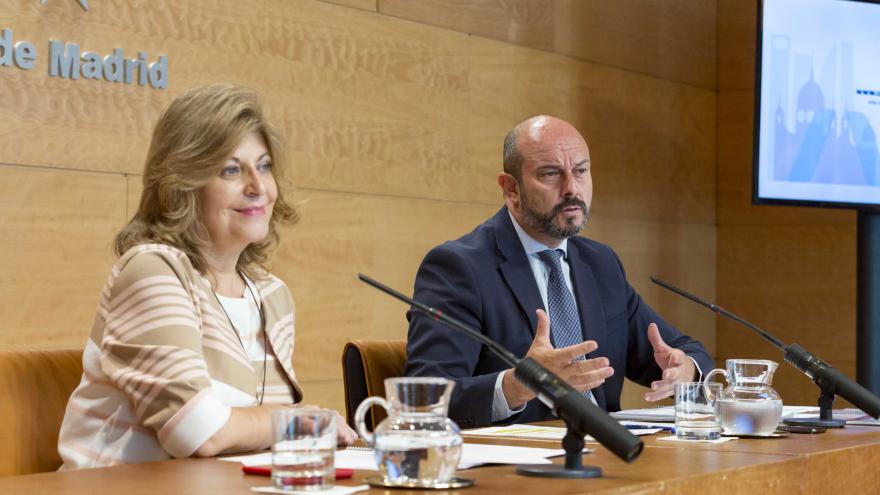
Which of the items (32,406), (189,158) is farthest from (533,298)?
(32,406)

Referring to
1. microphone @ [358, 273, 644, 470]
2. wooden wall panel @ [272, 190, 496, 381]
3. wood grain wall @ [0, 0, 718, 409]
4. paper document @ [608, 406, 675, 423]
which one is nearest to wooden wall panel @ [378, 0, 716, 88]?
wood grain wall @ [0, 0, 718, 409]

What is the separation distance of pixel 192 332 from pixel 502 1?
310cm

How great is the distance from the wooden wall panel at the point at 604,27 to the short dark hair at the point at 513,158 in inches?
43.8

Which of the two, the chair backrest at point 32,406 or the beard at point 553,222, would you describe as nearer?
the chair backrest at point 32,406

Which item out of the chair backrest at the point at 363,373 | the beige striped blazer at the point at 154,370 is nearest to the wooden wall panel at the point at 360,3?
the chair backrest at the point at 363,373

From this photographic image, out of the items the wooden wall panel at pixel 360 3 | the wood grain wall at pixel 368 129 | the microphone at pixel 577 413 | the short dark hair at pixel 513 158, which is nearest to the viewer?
the microphone at pixel 577 413

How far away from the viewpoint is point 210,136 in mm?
2590

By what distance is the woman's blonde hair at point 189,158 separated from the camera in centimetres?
257

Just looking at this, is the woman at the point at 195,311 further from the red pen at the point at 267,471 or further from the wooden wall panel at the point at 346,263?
the wooden wall panel at the point at 346,263

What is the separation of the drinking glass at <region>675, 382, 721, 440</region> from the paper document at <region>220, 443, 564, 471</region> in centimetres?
37

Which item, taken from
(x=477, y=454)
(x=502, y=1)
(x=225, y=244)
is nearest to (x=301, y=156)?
(x=502, y=1)

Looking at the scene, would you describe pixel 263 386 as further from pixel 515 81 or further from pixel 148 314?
pixel 515 81

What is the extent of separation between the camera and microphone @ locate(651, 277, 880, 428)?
2539mm

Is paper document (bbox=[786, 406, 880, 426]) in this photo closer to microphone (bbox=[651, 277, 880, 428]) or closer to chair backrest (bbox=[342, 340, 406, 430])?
microphone (bbox=[651, 277, 880, 428])
